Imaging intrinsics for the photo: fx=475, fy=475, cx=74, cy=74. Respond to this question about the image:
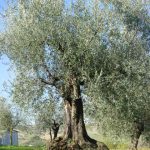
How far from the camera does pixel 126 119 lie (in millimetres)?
26234

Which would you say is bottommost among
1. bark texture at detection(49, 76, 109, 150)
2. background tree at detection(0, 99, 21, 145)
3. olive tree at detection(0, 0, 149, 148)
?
bark texture at detection(49, 76, 109, 150)

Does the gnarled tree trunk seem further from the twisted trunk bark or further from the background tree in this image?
the background tree

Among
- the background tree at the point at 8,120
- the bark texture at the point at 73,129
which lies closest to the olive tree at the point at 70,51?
Result: the bark texture at the point at 73,129

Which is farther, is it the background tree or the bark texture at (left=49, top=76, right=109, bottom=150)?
the background tree

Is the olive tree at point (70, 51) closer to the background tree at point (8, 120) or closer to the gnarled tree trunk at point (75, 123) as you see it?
the gnarled tree trunk at point (75, 123)

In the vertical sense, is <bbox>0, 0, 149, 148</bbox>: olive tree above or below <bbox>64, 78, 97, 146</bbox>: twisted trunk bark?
above

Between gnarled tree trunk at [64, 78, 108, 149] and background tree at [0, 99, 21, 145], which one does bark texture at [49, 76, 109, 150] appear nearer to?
gnarled tree trunk at [64, 78, 108, 149]

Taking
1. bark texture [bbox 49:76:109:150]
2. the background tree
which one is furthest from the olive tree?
the background tree

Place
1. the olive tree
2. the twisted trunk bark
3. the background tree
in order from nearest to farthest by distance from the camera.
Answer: the olive tree → the twisted trunk bark → the background tree

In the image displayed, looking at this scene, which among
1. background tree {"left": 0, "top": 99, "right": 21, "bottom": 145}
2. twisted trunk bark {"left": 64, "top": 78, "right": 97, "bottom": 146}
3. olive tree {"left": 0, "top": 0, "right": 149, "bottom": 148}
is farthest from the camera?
background tree {"left": 0, "top": 99, "right": 21, "bottom": 145}

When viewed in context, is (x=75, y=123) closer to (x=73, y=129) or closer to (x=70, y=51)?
(x=73, y=129)

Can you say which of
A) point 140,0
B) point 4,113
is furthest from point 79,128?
point 4,113

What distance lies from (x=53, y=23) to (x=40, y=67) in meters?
2.53

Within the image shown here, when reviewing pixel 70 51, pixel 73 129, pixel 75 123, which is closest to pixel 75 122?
pixel 75 123
